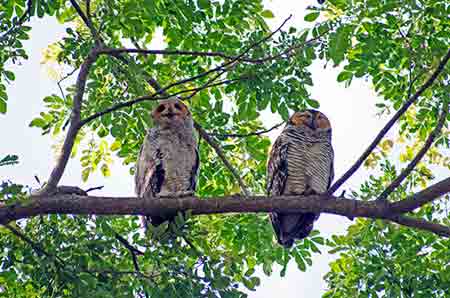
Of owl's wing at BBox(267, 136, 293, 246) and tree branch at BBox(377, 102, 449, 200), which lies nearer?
tree branch at BBox(377, 102, 449, 200)

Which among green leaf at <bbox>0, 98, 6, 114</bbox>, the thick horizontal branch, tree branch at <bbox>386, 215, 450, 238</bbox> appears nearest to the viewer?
the thick horizontal branch

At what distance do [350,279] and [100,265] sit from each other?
2.22 meters

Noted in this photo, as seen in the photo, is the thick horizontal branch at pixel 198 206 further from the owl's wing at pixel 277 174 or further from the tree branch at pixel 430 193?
the owl's wing at pixel 277 174

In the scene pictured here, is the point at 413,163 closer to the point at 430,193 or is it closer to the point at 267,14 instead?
the point at 430,193

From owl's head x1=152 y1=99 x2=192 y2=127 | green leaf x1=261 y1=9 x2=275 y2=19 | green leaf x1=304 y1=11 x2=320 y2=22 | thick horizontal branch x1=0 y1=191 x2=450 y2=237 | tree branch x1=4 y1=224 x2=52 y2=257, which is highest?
green leaf x1=261 y1=9 x2=275 y2=19

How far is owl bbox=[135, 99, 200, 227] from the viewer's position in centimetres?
591

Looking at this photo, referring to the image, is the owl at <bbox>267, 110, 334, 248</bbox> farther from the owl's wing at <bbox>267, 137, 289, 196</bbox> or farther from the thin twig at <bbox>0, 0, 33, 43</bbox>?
the thin twig at <bbox>0, 0, 33, 43</bbox>

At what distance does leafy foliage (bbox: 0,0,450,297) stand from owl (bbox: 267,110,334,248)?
121 mm

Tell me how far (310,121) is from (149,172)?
5.00 ft

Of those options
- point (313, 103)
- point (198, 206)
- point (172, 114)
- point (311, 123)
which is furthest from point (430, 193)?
point (172, 114)

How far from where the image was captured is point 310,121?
6.64 meters

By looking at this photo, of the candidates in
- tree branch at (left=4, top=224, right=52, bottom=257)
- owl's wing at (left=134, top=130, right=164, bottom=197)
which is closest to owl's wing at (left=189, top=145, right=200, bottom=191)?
owl's wing at (left=134, top=130, right=164, bottom=197)

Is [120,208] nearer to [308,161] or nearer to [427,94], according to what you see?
[308,161]

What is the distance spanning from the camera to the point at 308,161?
20.9 feet
